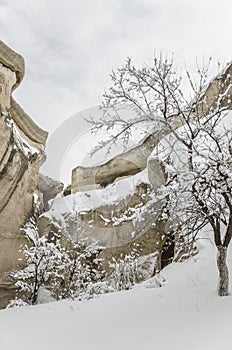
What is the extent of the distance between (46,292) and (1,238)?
127 inches

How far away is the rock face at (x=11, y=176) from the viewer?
13.7m

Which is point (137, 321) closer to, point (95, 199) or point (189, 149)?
point (189, 149)

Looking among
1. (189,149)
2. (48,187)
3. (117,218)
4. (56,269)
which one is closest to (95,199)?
(117,218)

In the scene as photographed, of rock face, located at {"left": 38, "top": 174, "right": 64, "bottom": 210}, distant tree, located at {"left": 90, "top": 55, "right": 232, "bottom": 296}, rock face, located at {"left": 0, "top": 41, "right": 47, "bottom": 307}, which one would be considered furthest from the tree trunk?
rock face, located at {"left": 38, "top": 174, "right": 64, "bottom": 210}

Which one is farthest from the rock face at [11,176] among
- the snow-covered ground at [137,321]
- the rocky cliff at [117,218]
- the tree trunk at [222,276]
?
the tree trunk at [222,276]

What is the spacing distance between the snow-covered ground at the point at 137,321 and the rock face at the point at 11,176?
7262 millimetres

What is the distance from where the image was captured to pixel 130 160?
1781 cm

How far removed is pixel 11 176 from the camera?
1410 centimetres

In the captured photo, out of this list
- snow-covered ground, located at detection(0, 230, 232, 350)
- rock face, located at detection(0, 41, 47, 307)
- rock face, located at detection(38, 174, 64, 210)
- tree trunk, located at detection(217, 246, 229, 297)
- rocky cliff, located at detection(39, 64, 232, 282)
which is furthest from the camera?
rock face, located at detection(38, 174, 64, 210)

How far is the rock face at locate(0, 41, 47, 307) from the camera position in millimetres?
13711

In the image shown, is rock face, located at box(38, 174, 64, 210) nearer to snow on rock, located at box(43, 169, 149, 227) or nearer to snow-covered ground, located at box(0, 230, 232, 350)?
snow on rock, located at box(43, 169, 149, 227)

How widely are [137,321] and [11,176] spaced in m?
10.5

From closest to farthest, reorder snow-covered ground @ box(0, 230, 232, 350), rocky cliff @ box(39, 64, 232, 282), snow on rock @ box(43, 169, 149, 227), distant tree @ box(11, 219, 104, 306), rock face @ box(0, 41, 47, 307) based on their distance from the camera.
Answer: snow-covered ground @ box(0, 230, 232, 350) < distant tree @ box(11, 219, 104, 306) < rocky cliff @ box(39, 64, 232, 282) < rock face @ box(0, 41, 47, 307) < snow on rock @ box(43, 169, 149, 227)

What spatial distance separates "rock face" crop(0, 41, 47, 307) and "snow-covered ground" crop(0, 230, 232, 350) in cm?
726
